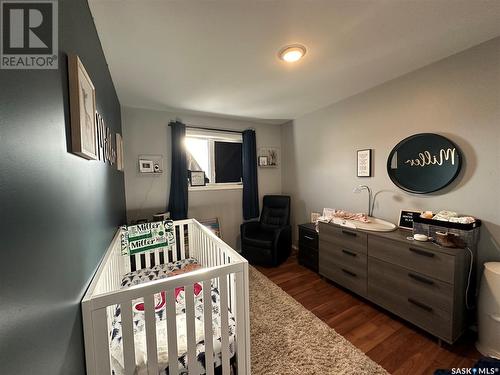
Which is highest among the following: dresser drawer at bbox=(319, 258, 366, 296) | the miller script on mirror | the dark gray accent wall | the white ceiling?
the white ceiling

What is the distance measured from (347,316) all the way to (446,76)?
2.35 metres

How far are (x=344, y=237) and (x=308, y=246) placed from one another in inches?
26.1

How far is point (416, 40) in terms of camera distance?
1.50m

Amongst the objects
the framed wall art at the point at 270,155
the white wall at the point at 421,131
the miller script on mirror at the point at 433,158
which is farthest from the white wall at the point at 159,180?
the miller script on mirror at the point at 433,158

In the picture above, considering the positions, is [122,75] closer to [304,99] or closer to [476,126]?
[304,99]

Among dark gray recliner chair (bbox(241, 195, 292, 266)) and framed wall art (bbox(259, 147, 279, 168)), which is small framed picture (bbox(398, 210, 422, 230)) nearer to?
dark gray recliner chair (bbox(241, 195, 292, 266))

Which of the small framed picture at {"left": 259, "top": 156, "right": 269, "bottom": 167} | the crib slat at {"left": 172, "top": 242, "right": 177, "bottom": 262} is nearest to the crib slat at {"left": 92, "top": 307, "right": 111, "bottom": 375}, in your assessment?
the crib slat at {"left": 172, "top": 242, "right": 177, "bottom": 262}

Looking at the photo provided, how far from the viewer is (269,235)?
10.0 ft

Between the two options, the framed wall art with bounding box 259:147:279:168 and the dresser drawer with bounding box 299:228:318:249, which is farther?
the framed wall art with bounding box 259:147:279:168

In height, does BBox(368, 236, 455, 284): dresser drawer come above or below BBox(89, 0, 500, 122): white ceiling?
below

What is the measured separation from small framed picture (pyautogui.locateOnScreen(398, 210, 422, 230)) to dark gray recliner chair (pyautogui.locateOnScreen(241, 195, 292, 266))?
4.74 feet

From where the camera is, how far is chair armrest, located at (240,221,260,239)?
313 centimetres

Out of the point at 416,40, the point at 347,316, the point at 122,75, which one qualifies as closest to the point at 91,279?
the point at 122,75

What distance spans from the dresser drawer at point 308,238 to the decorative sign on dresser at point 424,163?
3.75ft
